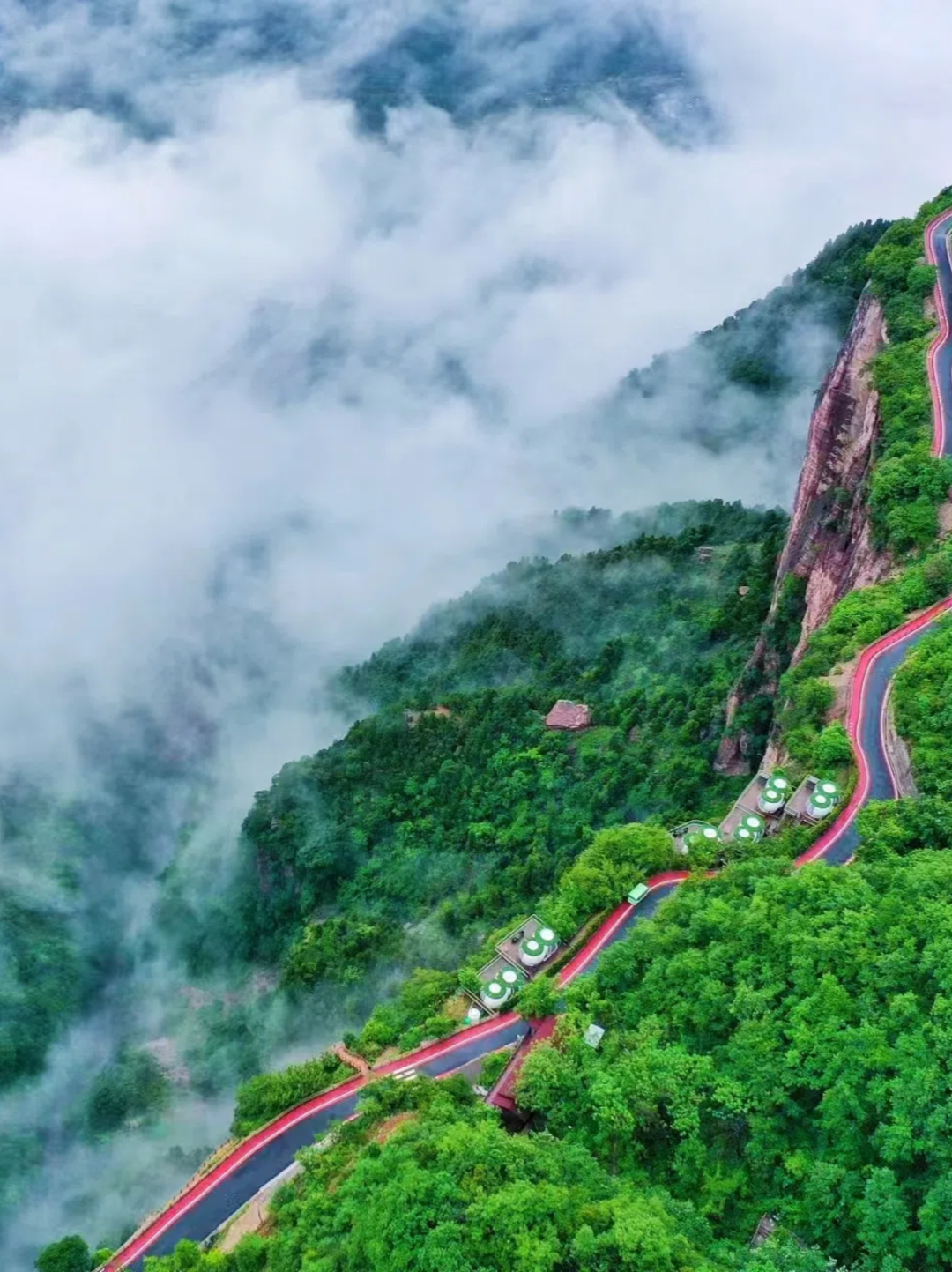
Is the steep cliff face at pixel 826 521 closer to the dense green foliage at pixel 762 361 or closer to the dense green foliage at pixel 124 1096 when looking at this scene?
the dense green foliage at pixel 124 1096

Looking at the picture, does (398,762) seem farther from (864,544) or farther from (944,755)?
(944,755)

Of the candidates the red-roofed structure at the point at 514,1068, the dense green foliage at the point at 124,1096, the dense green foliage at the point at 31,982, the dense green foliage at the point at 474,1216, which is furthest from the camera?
the dense green foliage at the point at 31,982

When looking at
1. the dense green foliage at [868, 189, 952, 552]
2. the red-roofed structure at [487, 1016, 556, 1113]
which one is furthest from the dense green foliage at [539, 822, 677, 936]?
the dense green foliage at [868, 189, 952, 552]

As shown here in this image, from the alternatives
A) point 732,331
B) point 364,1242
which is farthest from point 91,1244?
point 732,331

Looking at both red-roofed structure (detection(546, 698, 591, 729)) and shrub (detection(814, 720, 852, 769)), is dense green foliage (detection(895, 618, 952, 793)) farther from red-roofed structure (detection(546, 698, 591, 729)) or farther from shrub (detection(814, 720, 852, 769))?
red-roofed structure (detection(546, 698, 591, 729))

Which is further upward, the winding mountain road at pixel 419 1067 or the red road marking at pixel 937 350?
the red road marking at pixel 937 350

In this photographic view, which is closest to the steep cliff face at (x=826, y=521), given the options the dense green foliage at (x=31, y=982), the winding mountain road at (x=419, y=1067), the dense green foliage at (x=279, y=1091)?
the winding mountain road at (x=419, y=1067)
